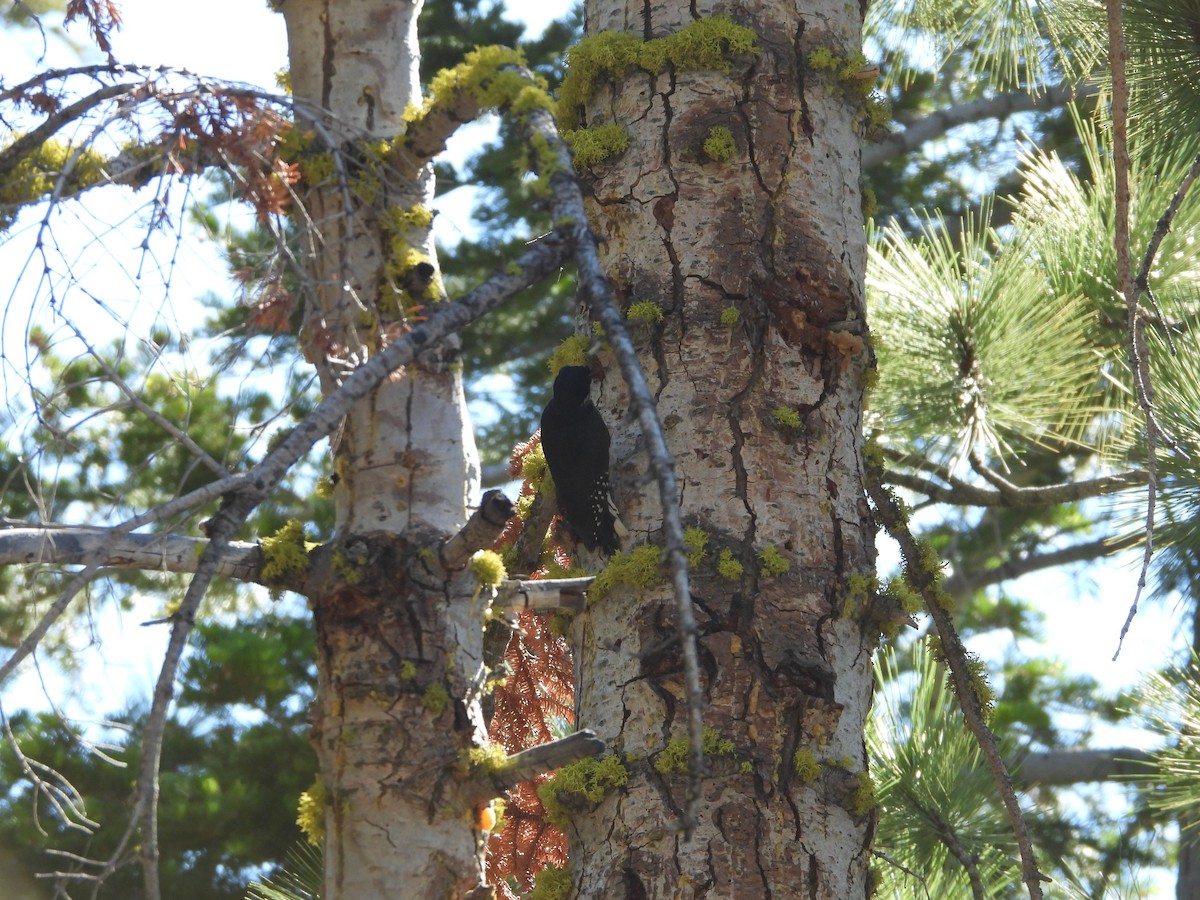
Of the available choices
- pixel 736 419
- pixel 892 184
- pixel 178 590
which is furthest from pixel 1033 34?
pixel 178 590

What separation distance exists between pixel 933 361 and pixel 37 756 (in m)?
3.20

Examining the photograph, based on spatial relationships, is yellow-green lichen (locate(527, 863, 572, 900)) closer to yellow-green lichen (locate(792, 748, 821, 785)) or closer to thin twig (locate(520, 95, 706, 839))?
yellow-green lichen (locate(792, 748, 821, 785))

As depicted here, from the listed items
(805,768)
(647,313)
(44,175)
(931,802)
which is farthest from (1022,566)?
(44,175)

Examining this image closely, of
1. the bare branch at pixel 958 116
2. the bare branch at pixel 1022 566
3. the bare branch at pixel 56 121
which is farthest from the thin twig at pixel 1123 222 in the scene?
the bare branch at pixel 1022 566

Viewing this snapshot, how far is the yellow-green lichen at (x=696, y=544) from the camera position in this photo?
1.78 metres

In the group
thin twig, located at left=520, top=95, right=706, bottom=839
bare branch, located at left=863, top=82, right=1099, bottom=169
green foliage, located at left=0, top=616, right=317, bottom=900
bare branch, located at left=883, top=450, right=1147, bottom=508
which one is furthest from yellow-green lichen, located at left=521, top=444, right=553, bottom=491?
bare branch, located at left=863, top=82, right=1099, bottom=169

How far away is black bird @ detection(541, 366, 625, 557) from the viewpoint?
1900 mm

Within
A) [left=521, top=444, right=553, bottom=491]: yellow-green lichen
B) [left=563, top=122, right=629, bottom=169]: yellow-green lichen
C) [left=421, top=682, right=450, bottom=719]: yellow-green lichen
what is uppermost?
[left=563, top=122, right=629, bottom=169]: yellow-green lichen

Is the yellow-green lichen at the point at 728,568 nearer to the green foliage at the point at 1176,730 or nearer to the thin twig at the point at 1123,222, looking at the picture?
the thin twig at the point at 1123,222

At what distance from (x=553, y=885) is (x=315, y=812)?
35 cm

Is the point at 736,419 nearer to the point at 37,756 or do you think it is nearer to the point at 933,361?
the point at 933,361

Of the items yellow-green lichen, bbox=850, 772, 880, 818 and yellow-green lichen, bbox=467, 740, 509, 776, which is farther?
yellow-green lichen, bbox=850, 772, 880, 818

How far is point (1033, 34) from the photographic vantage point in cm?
344

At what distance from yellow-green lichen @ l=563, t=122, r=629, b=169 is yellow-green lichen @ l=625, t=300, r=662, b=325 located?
0.96ft
